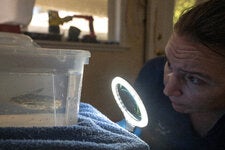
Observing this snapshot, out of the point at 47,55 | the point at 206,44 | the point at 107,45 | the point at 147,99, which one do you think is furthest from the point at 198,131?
the point at 107,45

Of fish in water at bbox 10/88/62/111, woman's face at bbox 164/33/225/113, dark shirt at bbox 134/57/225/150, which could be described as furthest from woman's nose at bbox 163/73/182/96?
fish in water at bbox 10/88/62/111

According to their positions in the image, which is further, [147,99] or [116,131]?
[147,99]

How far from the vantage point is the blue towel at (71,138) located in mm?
377

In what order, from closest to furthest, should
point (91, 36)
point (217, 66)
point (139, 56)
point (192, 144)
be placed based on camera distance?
point (217, 66) < point (192, 144) < point (91, 36) < point (139, 56)

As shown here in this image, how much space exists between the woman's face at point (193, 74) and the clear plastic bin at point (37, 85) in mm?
276

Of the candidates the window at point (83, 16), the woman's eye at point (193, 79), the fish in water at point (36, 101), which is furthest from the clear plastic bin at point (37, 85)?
the window at point (83, 16)

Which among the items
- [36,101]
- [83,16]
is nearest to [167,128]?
[36,101]

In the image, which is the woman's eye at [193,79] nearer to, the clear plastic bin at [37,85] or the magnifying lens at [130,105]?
the magnifying lens at [130,105]

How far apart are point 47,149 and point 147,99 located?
2.10ft

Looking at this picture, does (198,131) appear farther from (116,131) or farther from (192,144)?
(116,131)

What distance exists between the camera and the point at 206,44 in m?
0.68

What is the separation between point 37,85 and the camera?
1.55 feet

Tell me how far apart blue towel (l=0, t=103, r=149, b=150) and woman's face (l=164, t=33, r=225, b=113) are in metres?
0.27

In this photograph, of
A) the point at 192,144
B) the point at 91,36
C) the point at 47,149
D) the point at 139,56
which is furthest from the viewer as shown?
the point at 139,56
